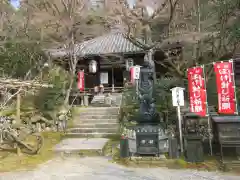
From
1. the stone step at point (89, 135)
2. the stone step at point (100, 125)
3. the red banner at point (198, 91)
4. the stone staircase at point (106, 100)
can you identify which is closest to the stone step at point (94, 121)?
the stone step at point (100, 125)

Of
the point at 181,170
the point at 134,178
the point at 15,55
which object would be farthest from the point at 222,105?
the point at 15,55

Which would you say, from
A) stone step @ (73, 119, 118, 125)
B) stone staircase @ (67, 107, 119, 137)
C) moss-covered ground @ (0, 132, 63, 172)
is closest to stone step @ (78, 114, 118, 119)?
stone staircase @ (67, 107, 119, 137)

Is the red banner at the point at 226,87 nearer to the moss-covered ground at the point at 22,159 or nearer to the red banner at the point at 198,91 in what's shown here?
the red banner at the point at 198,91

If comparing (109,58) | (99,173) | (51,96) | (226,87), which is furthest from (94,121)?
(109,58)

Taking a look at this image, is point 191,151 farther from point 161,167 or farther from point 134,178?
point 134,178

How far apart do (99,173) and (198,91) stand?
13.1 ft

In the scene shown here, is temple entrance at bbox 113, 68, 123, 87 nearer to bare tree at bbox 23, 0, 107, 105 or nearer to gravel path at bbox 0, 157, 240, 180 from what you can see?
bare tree at bbox 23, 0, 107, 105

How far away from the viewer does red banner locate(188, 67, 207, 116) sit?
6.61 meters

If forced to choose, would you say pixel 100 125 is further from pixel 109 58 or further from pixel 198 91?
pixel 109 58

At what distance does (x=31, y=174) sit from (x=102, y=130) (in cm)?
Answer: 433

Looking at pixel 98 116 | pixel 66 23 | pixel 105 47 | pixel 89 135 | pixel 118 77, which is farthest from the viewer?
pixel 118 77

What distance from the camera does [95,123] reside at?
1029 cm

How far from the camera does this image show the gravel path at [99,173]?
5230mm

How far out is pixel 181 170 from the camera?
18.6ft
